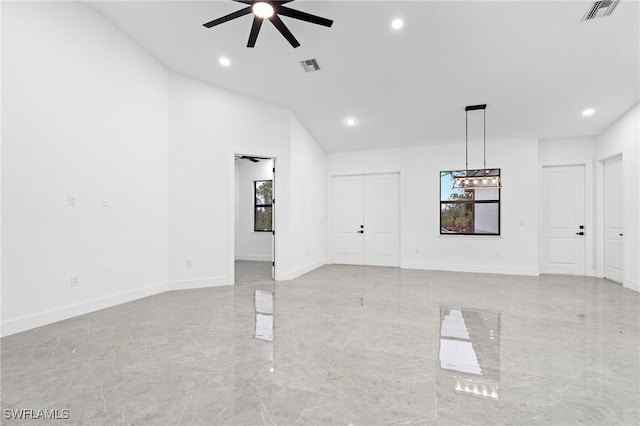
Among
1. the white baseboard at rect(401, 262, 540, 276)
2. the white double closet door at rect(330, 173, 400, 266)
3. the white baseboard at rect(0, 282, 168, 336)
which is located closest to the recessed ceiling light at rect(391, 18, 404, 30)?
the white double closet door at rect(330, 173, 400, 266)

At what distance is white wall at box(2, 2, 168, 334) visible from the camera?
10.6 ft

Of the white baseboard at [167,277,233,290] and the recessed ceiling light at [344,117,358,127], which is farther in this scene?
the recessed ceiling light at [344,117,358,127]

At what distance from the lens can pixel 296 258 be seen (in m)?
6.29

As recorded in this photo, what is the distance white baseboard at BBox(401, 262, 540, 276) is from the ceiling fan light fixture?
237 inches

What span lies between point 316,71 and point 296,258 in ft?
11.6

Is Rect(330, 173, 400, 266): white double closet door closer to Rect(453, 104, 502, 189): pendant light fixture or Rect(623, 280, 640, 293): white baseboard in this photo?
Rect(453, 104, 502, 189): pendant light fixture

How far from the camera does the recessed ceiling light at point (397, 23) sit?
3.68 metres

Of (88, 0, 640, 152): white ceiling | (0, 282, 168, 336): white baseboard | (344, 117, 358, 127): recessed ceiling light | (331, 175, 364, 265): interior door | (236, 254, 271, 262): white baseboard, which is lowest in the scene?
(236, 254, 271, 262): white baseboard

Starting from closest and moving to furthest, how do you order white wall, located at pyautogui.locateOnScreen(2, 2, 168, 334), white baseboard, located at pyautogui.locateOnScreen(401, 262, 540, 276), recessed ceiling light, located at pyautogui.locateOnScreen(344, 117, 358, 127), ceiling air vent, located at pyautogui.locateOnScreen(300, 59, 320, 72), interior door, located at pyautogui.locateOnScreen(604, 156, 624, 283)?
white wall, located at pyautogui.locateOnScreen(2, 2, 168, 334), ceiling air vent, located at pyautogui.locateOnScreen(300, 59, 320, 72), interior door, located at pyautogui.locateOnScreen(604, 156, 624, 283), recessed ceiling light, located at pyautogui.locateOnScreen(344, 117, 358, 127), white baseboard, located at pyautogui.locateOnScreen(401, 262, 540, 276)

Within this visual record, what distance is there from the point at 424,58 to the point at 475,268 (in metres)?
4.73

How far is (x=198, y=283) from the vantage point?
5.23 metres

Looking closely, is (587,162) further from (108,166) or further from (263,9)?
(108,166)

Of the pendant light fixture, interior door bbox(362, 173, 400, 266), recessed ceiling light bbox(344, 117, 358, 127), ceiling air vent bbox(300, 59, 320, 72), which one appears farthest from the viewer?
interior door bbox(362, 173, 400, 266)

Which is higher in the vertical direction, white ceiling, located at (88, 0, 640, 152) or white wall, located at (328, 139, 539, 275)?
white ceiling, located at (88, 0, 640, 152)
